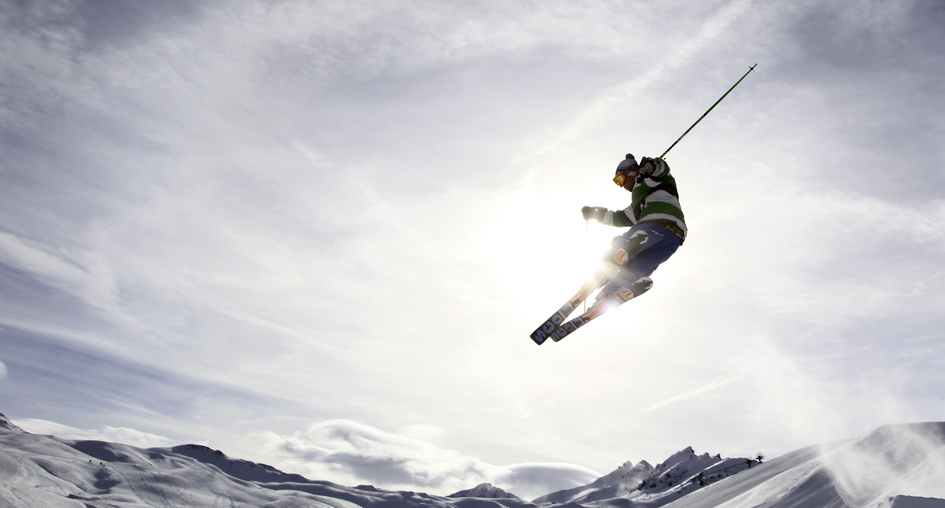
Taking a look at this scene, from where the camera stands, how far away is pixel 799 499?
16.8 meters

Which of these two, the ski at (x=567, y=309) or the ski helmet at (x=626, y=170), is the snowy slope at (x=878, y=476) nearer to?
the ski at (x=567, y=309)

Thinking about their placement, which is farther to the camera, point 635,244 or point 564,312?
point 564,312

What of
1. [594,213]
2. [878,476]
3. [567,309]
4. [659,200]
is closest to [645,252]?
[659,200]

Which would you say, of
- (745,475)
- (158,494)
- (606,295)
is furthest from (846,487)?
(158,494)

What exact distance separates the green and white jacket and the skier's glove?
99 cm

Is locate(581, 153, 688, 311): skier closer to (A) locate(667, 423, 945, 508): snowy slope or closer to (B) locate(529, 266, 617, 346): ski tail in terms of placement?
(B) locate(529, 266, 617, 346): ski tail

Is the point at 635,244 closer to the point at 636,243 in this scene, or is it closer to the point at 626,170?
the point at 636,243

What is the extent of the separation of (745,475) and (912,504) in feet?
83.2

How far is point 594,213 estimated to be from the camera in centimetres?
1268

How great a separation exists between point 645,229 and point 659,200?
681 millimetres

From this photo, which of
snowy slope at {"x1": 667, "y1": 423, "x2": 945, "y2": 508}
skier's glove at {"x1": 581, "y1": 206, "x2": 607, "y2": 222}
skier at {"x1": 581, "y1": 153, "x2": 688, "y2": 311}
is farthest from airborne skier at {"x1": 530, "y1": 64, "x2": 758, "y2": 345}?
snowy slope at {"x1": 667, "y1": 423, "x2": 945, "y2": 508}

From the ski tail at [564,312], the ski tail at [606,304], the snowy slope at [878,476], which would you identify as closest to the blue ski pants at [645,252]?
the ski tail at [606,304]

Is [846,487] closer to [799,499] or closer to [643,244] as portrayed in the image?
[799,499]

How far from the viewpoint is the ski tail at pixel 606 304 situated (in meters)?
11.7
